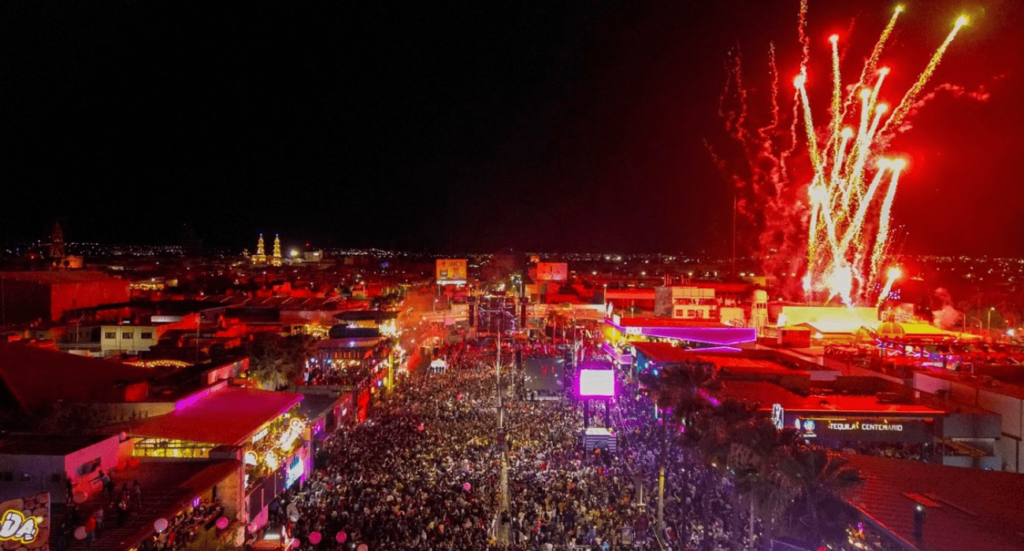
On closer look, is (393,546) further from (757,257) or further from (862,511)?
(757,257)

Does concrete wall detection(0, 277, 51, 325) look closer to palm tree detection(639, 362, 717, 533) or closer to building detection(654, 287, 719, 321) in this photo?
palm tree detection(639, 362, 717, 533)

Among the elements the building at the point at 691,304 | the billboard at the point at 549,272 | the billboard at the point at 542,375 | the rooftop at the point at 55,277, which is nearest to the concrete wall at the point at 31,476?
the billboard at the point at 542,375

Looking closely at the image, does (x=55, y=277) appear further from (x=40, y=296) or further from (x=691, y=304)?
(x=691, y=304)

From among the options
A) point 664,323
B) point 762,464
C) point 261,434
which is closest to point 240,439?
point 261,434

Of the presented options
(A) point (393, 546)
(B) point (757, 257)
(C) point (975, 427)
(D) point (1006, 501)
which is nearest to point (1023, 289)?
(C) point (975, 427)

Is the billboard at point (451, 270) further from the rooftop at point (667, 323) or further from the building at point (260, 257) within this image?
the building at point (260, 257)

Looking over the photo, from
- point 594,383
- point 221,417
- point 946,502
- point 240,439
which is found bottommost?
point 594,383

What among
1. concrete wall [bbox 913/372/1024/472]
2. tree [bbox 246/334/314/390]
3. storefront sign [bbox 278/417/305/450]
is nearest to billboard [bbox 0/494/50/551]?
storefront sign [bbox 278/417/305/450]
